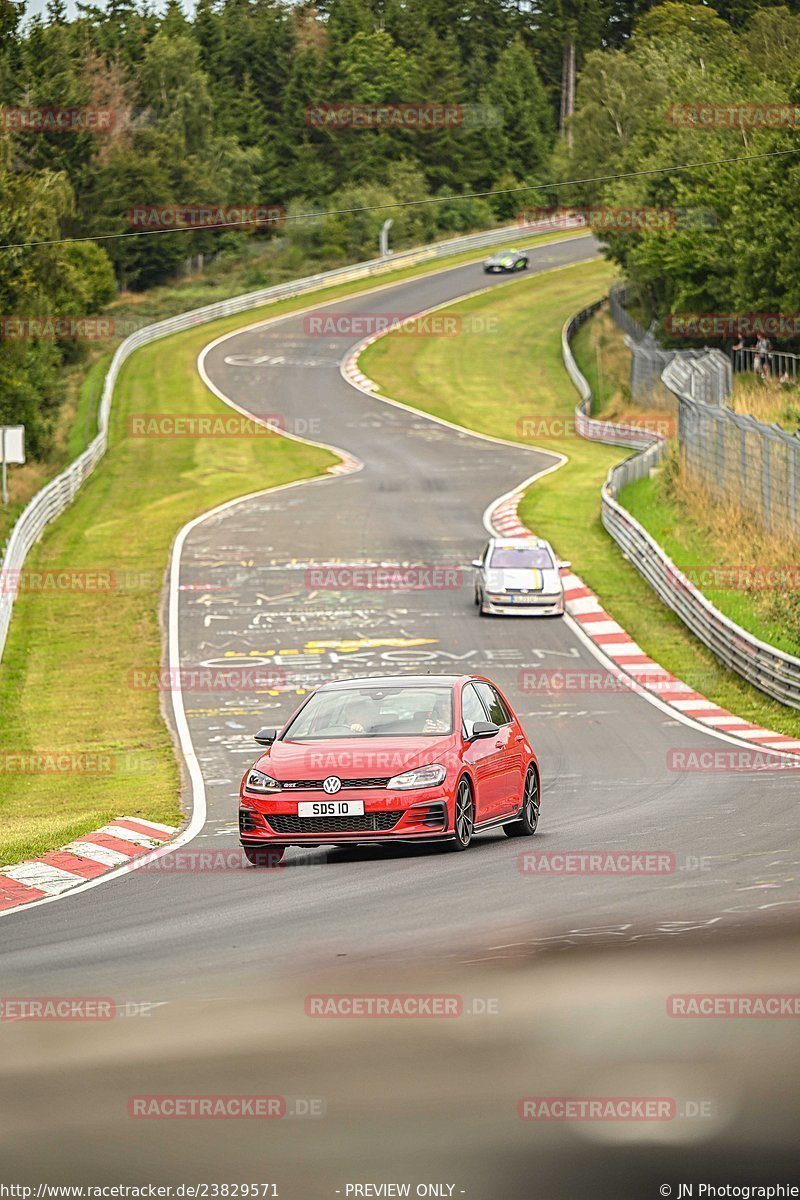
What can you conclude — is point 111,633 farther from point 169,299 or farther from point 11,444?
point 169,299

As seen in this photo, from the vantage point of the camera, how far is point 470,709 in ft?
49.1

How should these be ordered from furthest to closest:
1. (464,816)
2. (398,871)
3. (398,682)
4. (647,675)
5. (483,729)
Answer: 1. (647,675)
2. (398,682)
3. (483,729)
4. (464,816)
5. (398,871)

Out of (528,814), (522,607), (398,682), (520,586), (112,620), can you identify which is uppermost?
(398,682)

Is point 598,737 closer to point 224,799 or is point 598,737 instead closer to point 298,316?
point 224,799

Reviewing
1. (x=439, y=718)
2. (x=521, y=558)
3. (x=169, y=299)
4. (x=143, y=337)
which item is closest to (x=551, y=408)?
(x=143, y=337)

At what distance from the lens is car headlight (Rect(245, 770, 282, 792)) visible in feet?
45.0

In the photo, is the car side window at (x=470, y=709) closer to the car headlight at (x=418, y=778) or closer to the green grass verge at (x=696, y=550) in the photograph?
the car headlight at (x=418, y=778)

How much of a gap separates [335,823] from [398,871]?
84 centimetres

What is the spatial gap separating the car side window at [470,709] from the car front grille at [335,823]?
1.29m

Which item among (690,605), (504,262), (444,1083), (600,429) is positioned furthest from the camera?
(504,262)

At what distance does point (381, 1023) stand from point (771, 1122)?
213cm

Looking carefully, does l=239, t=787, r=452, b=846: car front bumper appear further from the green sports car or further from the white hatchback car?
the green sports car

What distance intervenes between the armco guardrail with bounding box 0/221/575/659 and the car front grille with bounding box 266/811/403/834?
1554 centimetres

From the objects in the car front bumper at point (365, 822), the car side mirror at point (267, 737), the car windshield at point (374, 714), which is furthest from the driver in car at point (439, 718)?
the car side mirror at point (267, 737)
